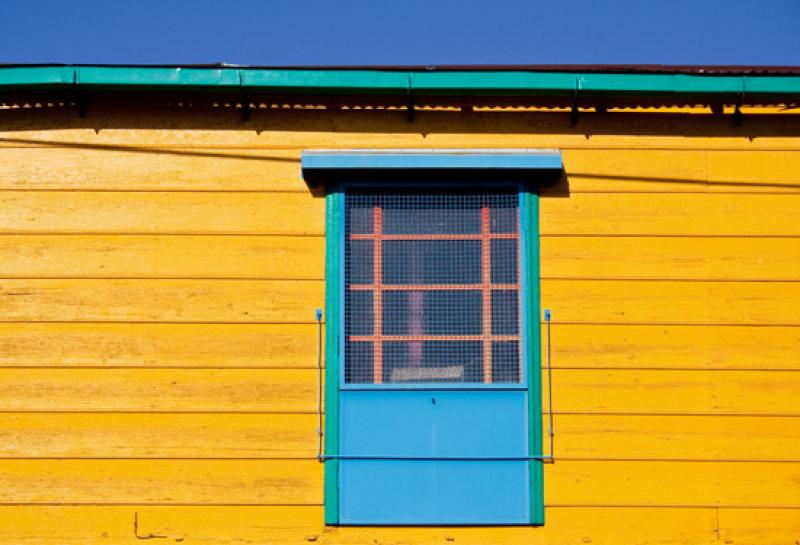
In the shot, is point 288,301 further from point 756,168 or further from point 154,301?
point 756,168

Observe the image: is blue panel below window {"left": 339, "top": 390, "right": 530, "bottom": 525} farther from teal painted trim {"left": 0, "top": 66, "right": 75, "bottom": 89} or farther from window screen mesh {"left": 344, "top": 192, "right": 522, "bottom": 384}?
teal painted trim {"left": 0, "top": 66, "right": 75, "bottom": 89}

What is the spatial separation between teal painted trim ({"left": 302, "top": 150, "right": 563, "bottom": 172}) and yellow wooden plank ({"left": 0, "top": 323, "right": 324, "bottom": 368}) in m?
1.07

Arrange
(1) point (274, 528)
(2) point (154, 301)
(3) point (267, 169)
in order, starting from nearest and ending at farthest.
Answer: (1) point (274, 528)
(2) point (154, 301)
(3) point (267, 169)

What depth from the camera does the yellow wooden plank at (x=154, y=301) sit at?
5012 millimetres

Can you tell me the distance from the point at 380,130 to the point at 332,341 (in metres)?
1.35

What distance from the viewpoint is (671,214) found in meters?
5.14

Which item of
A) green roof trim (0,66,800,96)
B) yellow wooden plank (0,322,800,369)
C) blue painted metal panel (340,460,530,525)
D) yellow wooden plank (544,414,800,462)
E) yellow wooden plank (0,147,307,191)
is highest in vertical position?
green roof trim (0,66,800,96)

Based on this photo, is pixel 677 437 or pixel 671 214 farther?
pixel 671 214

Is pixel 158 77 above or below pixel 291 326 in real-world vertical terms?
above

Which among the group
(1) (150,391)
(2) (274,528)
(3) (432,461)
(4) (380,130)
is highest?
(4) (380,130)

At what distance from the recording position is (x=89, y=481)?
4.91 m

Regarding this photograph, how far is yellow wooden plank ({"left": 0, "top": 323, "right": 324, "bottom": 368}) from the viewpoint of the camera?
4984mm

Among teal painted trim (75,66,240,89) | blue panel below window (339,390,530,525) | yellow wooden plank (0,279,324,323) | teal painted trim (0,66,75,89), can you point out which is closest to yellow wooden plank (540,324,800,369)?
blue panel below window (339,390,530,525)

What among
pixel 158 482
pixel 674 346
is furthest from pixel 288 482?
pixel 674 346
